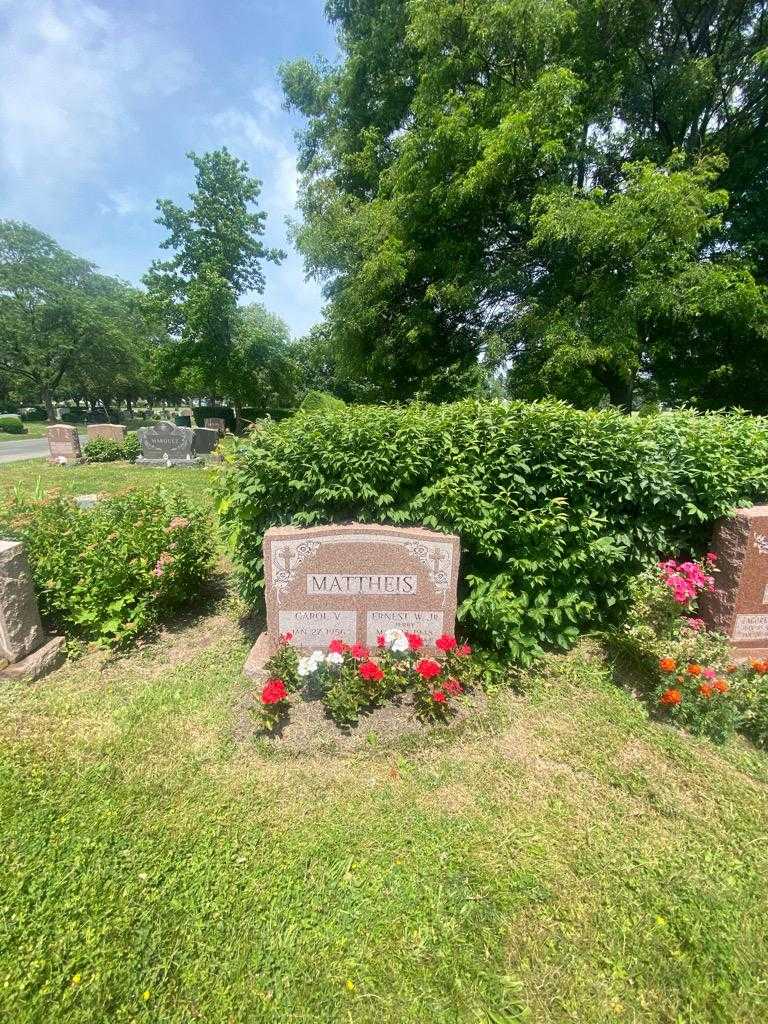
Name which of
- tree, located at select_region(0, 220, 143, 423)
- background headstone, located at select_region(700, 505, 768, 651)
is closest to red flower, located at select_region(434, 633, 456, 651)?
background headstone, located at select_region(700, 505, 768, 651)

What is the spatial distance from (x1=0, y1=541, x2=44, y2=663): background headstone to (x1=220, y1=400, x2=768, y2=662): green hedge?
1.48 metres

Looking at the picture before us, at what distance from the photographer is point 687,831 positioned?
7.04 feet

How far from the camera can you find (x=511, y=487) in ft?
10.4

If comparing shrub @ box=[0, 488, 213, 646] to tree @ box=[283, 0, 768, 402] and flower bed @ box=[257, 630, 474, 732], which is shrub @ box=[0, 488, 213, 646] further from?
tree @ box=[283, 0, 768, 402]

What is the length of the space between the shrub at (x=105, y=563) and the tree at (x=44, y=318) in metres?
40.9

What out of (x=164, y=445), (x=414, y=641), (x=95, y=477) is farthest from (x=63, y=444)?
(x=414, y=641)

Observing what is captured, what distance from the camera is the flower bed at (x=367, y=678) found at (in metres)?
2.74

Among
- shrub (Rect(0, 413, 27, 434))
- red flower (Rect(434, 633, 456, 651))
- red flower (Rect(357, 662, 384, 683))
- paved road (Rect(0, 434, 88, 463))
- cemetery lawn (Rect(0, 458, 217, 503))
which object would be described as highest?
shrub (Rect(0, 413, 27, 434))

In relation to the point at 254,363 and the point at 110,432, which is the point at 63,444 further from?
the point at 254,363

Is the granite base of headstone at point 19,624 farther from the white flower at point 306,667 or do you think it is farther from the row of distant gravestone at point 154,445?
the row of distant gravestone at point 154,445

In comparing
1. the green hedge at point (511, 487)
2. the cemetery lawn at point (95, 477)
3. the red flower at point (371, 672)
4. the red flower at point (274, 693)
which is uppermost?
the green hedge at point (511, 487)

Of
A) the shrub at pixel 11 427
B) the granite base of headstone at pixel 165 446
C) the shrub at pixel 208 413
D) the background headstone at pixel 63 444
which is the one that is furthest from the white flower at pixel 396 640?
the shrub at pixel 11 427

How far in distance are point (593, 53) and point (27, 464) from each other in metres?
19.3

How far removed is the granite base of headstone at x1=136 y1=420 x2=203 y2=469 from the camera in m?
14.8
